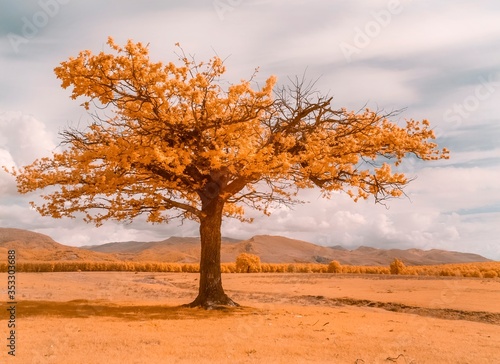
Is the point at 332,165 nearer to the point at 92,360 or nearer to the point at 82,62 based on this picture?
the point at 82,62

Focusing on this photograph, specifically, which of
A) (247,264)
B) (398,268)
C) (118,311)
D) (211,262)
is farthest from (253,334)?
(247,264)

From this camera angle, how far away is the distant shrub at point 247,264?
46.5m

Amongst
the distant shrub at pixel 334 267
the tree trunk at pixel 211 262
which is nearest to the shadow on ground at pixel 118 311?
the tree trunk at pixel 211 262

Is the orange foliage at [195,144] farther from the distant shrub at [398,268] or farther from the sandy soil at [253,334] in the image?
the distant shrub at [398,268]

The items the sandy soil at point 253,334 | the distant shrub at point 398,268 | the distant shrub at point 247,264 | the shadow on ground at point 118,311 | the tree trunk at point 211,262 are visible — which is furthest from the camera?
the distant shrub at point 247,264

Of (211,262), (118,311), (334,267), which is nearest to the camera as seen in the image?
(118,311)

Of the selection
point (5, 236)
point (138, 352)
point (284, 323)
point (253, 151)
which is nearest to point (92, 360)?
point (138, 352)

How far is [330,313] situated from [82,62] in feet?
35.0

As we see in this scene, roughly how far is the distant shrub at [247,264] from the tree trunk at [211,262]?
30407mm

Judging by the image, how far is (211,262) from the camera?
1625 centimetres

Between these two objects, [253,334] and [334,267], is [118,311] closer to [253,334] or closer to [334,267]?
[253,334]

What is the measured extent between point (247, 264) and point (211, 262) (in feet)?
101

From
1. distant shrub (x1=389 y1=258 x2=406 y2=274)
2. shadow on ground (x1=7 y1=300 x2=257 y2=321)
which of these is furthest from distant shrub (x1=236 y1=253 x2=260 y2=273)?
shadow on ground (x1=7 y1=300 x2=257 y2=321)

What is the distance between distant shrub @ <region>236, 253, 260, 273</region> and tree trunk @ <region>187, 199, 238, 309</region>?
3041cm
